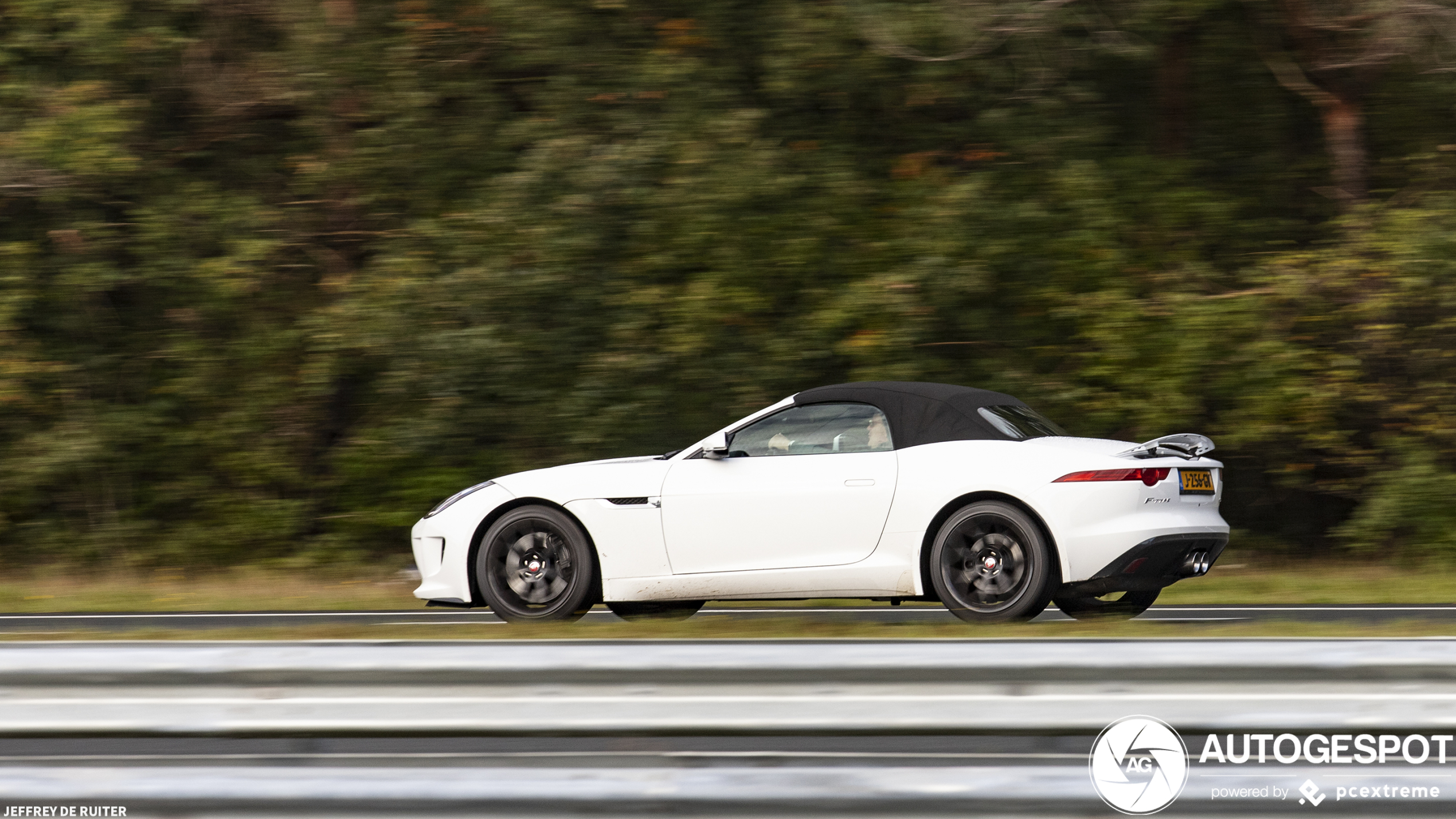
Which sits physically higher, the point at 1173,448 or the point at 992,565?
the point at 1173,448

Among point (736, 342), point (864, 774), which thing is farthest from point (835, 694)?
point (736, 342)

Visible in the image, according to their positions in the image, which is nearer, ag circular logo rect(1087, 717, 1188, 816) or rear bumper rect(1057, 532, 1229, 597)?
ag circular logo rect(1087, 717, 1188, 816)

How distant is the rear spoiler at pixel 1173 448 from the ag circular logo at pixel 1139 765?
11.3ft

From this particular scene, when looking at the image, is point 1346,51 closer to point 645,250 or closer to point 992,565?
point 645,250

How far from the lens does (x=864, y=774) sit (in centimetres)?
376

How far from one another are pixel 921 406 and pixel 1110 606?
169 cm

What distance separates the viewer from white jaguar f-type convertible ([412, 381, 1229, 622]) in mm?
7062

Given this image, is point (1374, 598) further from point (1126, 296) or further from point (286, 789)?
point (286, 789)

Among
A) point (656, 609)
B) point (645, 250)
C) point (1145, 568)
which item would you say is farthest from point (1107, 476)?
point (645, 250)

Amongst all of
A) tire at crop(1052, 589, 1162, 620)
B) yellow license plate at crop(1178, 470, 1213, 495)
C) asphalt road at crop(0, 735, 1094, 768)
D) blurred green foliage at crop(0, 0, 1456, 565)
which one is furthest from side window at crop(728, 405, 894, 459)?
blurred green foliage at crop(0, 0, 1456, 565)

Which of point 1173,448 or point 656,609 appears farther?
point 656,609

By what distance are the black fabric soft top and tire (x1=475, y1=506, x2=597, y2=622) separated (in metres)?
1.41

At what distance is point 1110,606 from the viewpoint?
8141 mm

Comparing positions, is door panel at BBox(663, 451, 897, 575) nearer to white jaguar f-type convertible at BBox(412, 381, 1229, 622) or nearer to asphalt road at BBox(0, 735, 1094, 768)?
white jaguar f-type convertible at BBox(412, 381, 1229, 622)
